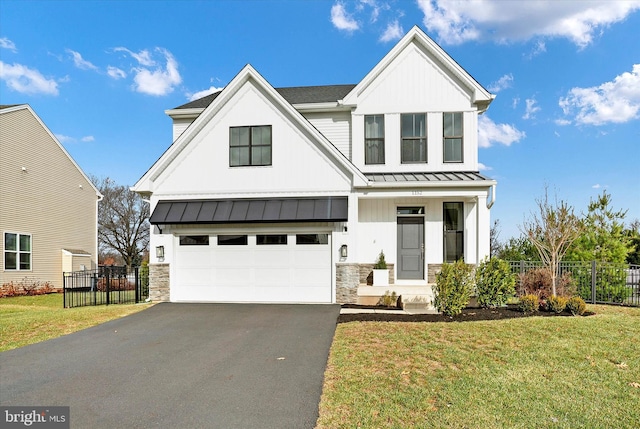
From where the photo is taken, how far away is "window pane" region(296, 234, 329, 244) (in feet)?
38.9

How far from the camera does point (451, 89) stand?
13.6m

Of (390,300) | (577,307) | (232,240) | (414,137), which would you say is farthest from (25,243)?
(577,307)

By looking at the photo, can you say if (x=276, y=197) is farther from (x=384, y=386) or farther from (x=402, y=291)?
(x=384, y=386)

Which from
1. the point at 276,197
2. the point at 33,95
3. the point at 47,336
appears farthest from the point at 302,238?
the point at 33,95

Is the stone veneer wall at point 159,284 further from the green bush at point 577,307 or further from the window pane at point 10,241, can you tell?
the green bush at point 577,307

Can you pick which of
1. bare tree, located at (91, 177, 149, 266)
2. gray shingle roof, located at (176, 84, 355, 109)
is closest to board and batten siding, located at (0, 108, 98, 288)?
gray shingle roof, located at (176, 84, 355, 109)

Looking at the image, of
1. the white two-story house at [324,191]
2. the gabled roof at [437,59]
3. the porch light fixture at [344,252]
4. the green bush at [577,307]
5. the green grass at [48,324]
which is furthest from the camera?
the gabled roof at [437,59]

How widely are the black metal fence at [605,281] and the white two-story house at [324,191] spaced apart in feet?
10.6

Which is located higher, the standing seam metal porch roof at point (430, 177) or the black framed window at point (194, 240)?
the standing seam metal porch roof at point (430, 177)

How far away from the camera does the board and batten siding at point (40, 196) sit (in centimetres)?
1775

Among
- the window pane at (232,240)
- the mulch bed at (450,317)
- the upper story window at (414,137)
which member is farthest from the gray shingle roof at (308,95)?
the mulch bed at (450,317)

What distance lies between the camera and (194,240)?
1230 cm

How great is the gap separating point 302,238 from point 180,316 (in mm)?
Answer: 4329

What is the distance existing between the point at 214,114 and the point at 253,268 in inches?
219
